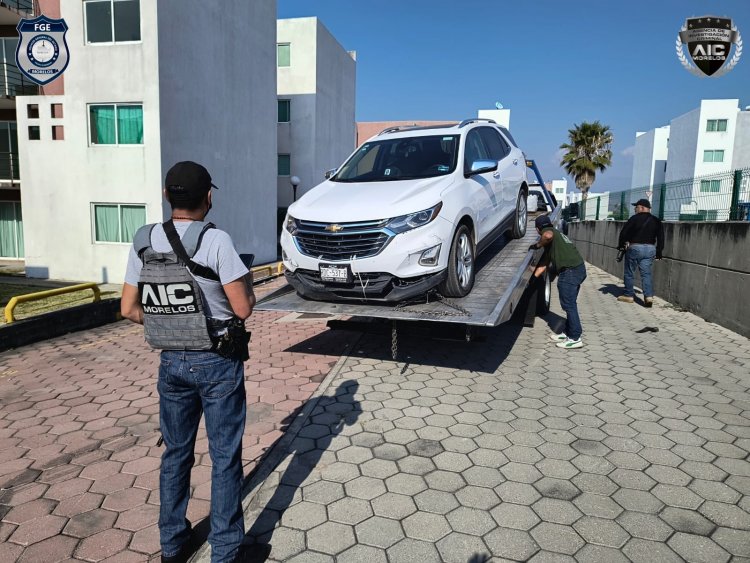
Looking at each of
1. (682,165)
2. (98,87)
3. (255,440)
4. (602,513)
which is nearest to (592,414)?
(602,513)

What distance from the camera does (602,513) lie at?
→ 10.1ft

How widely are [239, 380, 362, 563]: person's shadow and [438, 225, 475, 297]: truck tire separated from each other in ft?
4.63

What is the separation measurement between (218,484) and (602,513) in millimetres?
2239

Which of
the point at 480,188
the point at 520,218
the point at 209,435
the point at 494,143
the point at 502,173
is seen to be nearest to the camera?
the point at 209,435

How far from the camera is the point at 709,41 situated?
44.8ft

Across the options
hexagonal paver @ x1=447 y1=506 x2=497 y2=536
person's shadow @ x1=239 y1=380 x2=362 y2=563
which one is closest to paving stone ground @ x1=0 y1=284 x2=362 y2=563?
person's shadow @ x1=239 y1=380 x2=362 y2=563

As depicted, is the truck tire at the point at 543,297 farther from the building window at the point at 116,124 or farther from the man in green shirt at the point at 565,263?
the building window at the point at 116,124

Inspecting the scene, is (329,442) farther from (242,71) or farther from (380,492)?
(242,71)

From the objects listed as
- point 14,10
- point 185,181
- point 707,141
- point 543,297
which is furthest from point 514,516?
point 707,141

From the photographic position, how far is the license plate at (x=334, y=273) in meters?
5.06

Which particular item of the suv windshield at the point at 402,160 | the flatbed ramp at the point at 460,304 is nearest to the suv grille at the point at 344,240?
the flatbed ramp at the point at 460,304

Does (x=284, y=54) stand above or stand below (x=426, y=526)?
above

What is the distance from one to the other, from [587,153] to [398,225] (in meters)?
40.5

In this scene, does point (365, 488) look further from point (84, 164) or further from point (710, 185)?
point (84, 164)
